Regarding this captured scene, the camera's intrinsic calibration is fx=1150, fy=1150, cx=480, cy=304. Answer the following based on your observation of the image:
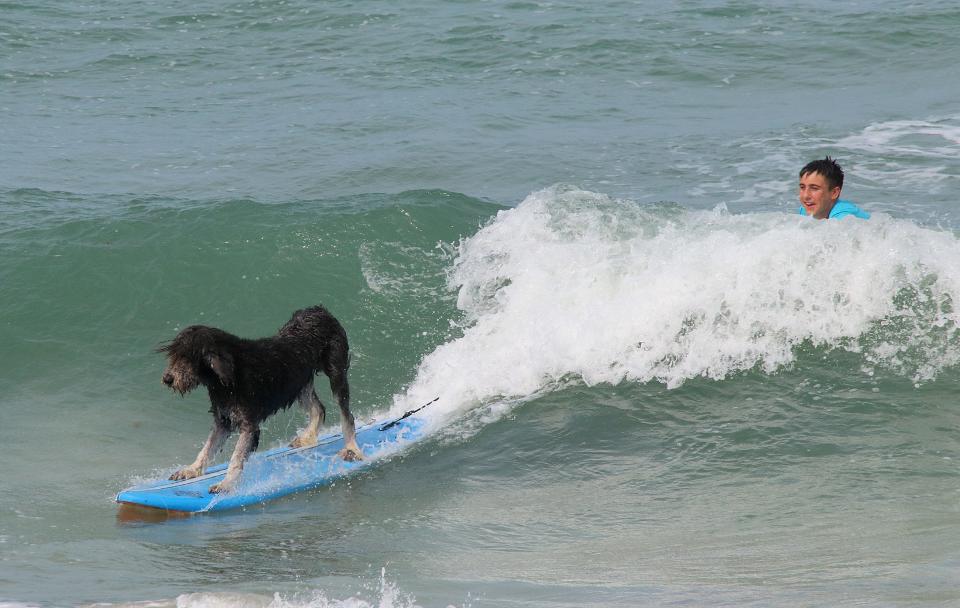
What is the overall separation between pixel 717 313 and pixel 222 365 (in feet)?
14.6

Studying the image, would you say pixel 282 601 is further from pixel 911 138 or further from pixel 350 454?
pixel 911 138

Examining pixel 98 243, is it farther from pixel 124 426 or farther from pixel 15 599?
pixel 15 599

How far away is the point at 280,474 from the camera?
7.60m

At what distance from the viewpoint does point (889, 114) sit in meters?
→ 18.2

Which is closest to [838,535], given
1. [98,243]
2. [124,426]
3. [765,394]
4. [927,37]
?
[765,394]

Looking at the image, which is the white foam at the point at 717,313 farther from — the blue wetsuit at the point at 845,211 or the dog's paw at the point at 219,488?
the dog's paw at the point at 219,488

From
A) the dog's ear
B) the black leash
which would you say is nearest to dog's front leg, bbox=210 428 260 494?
the dog's ear

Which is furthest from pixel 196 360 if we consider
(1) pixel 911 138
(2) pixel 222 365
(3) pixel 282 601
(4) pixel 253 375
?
(1) pixel 911 138

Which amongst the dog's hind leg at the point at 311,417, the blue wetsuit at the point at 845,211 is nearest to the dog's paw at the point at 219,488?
the dog's hind leg at the point at 311,417

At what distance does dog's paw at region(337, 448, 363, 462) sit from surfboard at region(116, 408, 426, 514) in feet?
0.08

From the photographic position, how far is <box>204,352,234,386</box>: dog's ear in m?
6.67

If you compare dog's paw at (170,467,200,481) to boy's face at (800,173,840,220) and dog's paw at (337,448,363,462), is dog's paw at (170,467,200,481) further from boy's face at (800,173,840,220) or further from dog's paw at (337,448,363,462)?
boy's face at (800,173,840,220)

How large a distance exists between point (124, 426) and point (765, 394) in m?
4.95

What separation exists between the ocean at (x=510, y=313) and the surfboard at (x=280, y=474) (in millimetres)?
127
